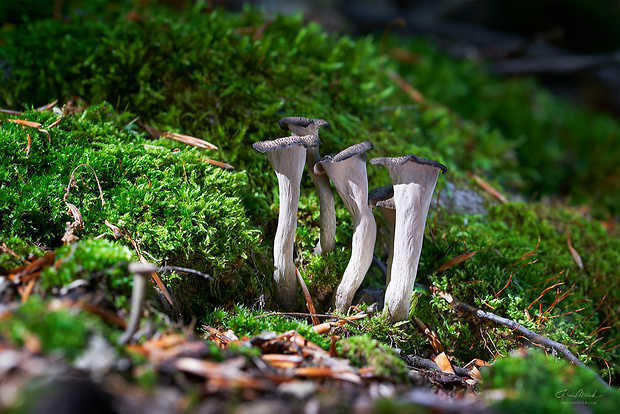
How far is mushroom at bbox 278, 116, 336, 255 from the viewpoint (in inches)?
103

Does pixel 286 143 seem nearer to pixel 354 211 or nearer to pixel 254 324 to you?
pixel 354 211

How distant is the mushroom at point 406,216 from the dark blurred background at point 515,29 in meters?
6.72

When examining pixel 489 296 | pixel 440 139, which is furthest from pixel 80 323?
pixel 440 139

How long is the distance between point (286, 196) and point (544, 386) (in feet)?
5.39

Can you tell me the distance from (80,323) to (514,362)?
1.73 meters

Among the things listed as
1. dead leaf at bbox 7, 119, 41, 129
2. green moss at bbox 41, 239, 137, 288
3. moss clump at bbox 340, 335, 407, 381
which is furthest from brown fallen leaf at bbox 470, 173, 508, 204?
dead leaf at bbox 7, 119, 41, 129

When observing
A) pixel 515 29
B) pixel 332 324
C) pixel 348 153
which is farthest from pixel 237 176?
pixel 515 29

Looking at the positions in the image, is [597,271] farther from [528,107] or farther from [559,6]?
[559,6]

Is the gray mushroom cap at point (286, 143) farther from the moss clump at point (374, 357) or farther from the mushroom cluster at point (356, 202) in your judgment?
the moss clump at point (374, 357)

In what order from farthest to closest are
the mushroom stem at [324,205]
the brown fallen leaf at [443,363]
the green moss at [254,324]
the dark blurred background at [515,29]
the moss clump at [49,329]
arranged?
1. the dark blurred background at [515,29]
2. the mushroom stem at [324,205]
3. the brown fallen leaf at [443,363]
4. the green moss at [254,324]
5. the moss clump at [49,329]

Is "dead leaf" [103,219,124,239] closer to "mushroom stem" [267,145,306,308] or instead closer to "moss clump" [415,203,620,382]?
"mushroom stem" [267,145,306,308]

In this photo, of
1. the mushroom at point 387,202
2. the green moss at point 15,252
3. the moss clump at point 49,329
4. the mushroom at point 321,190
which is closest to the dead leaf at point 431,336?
the mushroom at point 387,202

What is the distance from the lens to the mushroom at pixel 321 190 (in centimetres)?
262

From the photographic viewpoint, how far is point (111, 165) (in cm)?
279
